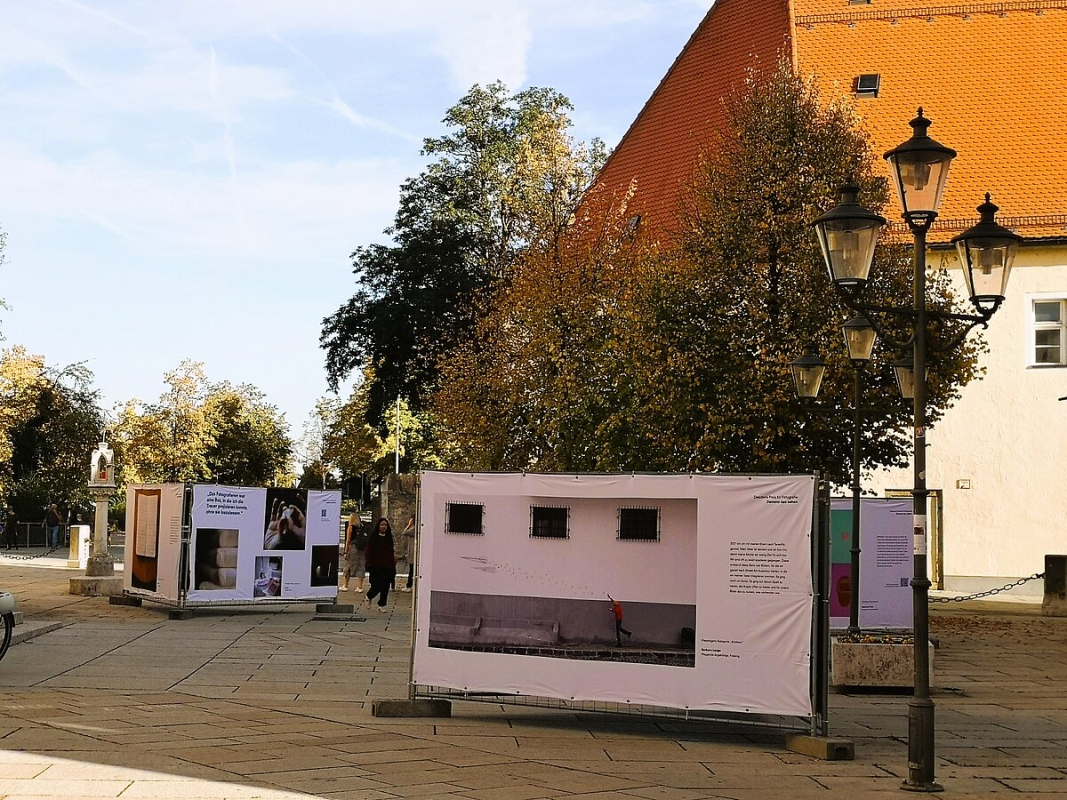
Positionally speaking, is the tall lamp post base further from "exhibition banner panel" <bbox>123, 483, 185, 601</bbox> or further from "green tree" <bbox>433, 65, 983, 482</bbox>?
"exhibition banner panel" <bbox>123, 483, 185, 601</bbox>

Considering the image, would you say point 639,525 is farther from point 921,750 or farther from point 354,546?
point 354,546

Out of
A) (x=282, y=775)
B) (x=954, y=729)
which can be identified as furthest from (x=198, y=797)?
(x=954, y=729)

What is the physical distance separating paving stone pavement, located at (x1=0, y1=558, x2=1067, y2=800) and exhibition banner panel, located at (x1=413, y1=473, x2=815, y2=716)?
1.77 ft

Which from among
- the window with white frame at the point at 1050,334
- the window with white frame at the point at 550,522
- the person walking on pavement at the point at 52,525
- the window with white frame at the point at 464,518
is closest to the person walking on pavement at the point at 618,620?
the window with white frame at the point at 550,522

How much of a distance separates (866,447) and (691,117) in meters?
18.9

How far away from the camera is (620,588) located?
12070 millimetres

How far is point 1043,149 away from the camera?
3719 centimetres

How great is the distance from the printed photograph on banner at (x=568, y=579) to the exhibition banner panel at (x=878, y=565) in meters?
7.78

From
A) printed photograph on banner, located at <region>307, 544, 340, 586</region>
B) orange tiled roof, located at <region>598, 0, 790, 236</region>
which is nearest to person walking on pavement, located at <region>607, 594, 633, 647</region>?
printed photograph on banner, located at <region>307, 544, 340, 586</region>

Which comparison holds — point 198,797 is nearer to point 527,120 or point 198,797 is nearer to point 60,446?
point 527,120

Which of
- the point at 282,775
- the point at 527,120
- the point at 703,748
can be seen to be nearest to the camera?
the point at 282,775

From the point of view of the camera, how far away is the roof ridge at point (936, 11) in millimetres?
40594

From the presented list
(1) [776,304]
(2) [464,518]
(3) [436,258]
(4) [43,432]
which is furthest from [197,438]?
(2) [464,518]

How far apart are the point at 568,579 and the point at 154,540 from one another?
14.1 meters
